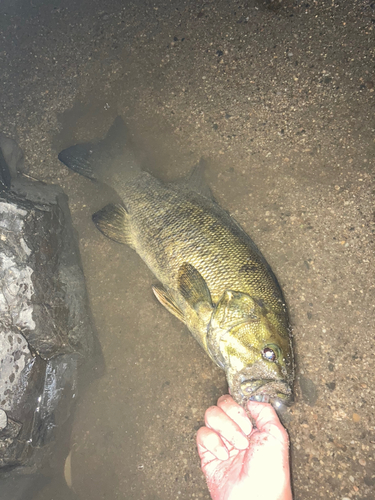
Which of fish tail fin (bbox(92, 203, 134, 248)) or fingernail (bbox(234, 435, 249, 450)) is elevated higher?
fish tail fin (bbox(92, 203, 134, 248))

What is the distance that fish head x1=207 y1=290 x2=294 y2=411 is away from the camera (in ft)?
6.89

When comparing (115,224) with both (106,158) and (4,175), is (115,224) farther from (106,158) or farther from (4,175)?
(4,175)

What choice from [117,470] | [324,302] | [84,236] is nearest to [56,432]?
[117,470]

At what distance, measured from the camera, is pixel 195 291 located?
2.36 meters

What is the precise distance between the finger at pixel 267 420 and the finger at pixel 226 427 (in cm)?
16

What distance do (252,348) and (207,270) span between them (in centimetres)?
66

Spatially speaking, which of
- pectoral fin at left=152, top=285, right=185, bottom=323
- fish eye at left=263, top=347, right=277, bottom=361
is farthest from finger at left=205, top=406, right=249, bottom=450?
pectoral fin at left=152, top=285, right=185, bottom=323

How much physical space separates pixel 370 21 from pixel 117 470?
193 inches

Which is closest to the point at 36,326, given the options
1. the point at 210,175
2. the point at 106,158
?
the point at 106,158

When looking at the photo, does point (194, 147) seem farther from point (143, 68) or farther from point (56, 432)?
point (56, 432)

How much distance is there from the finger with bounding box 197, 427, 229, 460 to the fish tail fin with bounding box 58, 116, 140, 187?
92.8 inches

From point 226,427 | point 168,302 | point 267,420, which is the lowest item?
point 226,427

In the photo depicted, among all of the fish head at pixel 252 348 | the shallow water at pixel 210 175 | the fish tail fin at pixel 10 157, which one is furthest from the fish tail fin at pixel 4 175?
the fish head at pixel 252 348

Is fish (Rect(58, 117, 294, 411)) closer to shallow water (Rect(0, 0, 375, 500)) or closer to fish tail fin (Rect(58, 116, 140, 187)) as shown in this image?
fish tail fin (Rect(58, 116, 140, 187))
